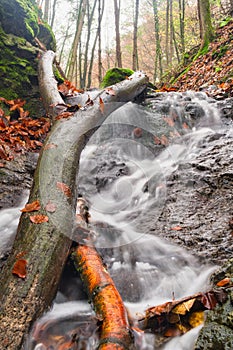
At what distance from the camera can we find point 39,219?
7.21 ft

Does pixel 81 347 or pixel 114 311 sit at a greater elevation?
pixel 114 311

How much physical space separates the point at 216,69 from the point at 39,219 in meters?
8.34

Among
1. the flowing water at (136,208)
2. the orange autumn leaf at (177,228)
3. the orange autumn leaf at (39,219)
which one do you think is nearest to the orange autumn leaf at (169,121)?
the flowing water at (136,208)

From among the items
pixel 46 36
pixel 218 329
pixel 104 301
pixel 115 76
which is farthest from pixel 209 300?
pixel 115 76

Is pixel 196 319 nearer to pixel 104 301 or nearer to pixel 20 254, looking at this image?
pixel 104 301

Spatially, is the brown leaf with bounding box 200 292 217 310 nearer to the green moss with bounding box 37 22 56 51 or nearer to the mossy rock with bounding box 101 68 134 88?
the green moss with bounding box 37 22 56 51

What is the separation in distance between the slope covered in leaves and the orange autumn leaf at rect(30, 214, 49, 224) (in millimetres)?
5723

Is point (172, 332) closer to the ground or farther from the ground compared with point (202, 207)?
closer to the ground

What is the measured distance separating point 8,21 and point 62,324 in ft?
19.2

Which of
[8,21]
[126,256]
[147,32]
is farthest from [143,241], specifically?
[147,32]

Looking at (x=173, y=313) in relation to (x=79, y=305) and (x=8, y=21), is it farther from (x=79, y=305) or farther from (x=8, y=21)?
(x=8, y=21)

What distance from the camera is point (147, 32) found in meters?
28.4

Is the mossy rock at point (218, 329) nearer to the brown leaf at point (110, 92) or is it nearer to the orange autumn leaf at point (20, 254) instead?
the orange autumn leaf at point (20, 254)

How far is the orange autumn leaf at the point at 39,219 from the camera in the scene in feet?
7.14
